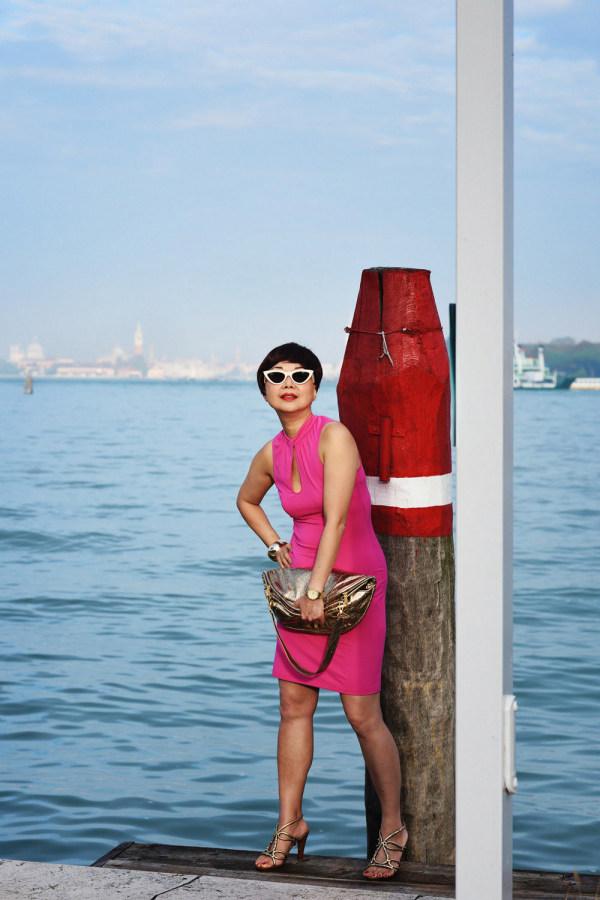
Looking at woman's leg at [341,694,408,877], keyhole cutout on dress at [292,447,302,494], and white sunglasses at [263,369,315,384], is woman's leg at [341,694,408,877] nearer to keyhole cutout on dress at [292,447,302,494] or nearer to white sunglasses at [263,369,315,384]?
keyhole cutout on dress at [292,447,302,494]

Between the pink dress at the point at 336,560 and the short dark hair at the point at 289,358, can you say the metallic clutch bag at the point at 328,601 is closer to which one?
the pink dress at the point at 336,560

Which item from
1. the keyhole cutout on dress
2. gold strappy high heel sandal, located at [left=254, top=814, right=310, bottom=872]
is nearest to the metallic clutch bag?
the keyhole cutout on dress

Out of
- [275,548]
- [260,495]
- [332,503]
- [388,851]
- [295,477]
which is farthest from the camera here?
[260,495]

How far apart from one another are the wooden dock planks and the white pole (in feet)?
4.24

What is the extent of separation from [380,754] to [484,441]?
75.1 inches

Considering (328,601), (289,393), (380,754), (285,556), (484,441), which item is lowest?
(380,754)

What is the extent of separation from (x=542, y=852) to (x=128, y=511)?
711 inches

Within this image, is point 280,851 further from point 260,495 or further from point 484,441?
point 484,441

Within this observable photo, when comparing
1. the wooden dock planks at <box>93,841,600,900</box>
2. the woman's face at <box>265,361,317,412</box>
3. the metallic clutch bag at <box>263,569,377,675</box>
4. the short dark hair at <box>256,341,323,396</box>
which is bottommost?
the wooden dock planks at <box>93,841,600,900</box>

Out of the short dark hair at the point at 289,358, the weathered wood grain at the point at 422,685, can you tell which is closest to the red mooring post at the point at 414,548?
the weathered wood grain at the point at 422,685

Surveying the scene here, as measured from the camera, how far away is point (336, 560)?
3848 mm

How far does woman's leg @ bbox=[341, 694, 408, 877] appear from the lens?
149 inches

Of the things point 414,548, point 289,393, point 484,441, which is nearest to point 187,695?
point 414,548

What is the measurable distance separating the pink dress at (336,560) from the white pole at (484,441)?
4.82 ft
